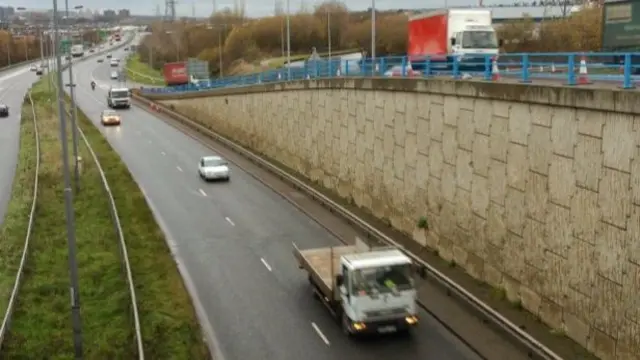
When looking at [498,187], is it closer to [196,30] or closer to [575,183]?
[575,183]

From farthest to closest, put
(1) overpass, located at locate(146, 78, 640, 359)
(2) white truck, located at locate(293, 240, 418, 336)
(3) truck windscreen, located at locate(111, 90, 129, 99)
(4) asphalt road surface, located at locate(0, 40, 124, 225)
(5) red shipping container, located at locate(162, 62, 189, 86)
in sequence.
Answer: (5) red shipping container, located at locate(162, 62, 189, 86), (3) truck windscreen, located at locate(111, 90, 129, 99), (4) asphalt road surface, located at locate(0, 40, 124, 225), (2) white truck, located at locate(293, 240, 418, 336), (1) overpass, located at locate(146, 78, 640, 359)

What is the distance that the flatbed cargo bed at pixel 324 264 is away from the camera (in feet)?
70.2

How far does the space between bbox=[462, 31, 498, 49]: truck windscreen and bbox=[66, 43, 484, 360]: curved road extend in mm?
10318

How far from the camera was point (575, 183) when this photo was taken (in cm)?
1838

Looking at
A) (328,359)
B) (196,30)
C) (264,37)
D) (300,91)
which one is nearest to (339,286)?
(328,359)

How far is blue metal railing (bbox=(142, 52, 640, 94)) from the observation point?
19547mm

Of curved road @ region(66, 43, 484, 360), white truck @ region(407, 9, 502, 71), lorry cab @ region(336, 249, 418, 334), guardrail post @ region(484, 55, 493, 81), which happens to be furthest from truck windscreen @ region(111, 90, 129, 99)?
lorry cab @ region(336, 249, 418, 334)

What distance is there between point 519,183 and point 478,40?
1481cm

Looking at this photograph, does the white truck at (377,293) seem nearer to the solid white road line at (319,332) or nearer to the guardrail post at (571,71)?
the solid white road line at (319,332)

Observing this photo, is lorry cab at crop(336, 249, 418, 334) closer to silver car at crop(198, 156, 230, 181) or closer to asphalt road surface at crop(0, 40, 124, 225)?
asphalt road surface at crop(0, 40, 124, 225)

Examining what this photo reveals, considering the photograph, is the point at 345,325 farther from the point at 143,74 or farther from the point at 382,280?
the point at 143,74

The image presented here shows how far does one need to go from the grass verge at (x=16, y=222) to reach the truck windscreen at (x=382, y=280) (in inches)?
394

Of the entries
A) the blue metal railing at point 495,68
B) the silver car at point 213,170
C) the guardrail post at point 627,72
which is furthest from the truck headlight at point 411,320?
the silver car at point 213,170

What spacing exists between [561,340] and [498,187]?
4816mm
